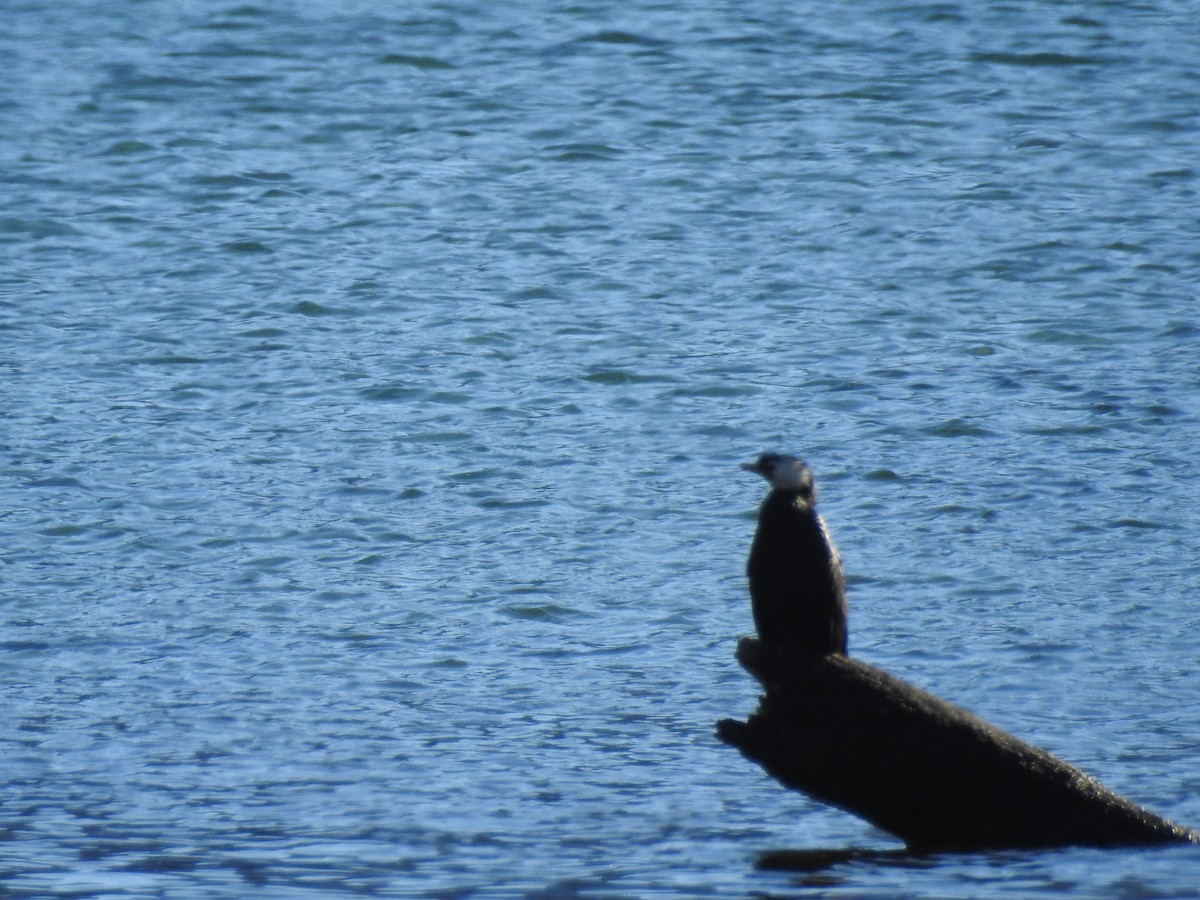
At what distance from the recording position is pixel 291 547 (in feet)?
27.3

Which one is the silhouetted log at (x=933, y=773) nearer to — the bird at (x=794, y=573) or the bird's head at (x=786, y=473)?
the bird at (x=794, y=573)

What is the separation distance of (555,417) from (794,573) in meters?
4.45

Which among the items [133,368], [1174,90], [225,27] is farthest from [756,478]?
[225,27]

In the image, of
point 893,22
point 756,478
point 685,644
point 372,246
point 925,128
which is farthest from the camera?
point 893,22

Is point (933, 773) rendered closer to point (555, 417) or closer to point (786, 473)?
point (786, 473)

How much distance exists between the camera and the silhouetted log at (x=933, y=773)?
16.6ft

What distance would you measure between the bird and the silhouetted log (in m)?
0.20

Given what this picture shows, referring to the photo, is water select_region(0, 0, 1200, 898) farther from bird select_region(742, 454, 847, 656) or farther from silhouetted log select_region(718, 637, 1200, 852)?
bird select_region(742, 454, 847, 656)

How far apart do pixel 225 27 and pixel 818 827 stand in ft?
36.6

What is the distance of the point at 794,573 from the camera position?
17.5 ft

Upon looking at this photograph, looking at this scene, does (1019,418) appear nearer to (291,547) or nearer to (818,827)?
(291,547)

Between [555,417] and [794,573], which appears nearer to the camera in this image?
[794,573]

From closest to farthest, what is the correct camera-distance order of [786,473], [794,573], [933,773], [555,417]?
[933,773] → [794,573] → [786,473] → [555,417]

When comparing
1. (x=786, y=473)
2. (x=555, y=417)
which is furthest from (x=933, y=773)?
(x=555, y=417)
